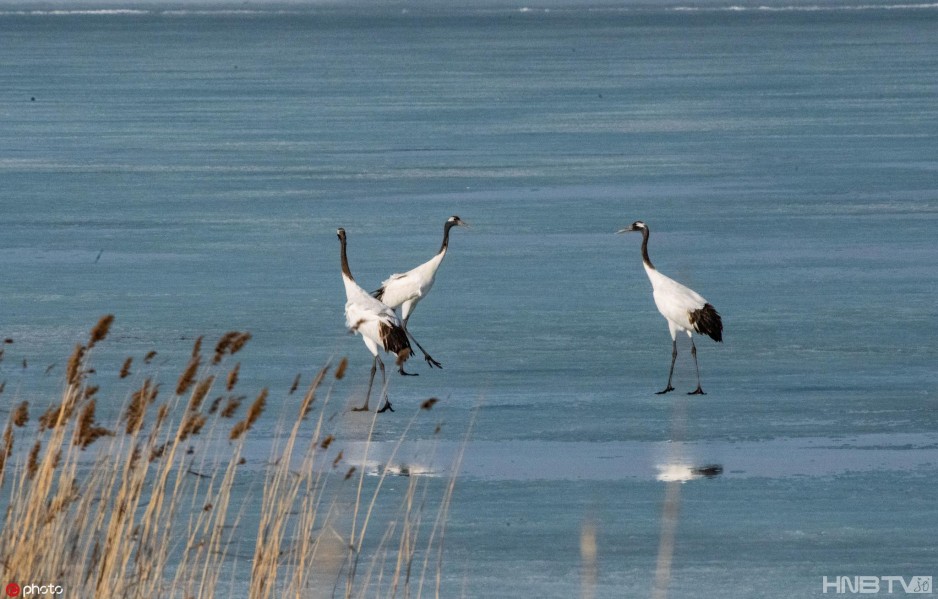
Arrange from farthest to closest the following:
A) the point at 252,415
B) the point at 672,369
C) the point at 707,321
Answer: the point at 707,321 → the point at 672,369 → the point at 252,415

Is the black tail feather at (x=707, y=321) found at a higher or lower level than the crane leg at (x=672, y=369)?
higher

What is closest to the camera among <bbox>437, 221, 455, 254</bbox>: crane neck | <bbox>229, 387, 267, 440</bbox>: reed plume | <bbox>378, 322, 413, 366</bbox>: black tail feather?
<bbox>229, 387, 267, 440</bbox>: reed plume

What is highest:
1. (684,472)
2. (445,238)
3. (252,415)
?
(252,415)

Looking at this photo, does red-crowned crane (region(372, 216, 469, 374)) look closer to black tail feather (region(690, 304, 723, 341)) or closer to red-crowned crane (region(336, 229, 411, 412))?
red-crowned crane (region(336, 229, 411, 412))

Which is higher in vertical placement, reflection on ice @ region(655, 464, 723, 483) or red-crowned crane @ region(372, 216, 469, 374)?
red-crowned crane @ region(372, 216, 469, 374)

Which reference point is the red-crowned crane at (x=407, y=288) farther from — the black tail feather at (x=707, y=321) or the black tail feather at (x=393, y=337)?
the black tail feather at (x=707, y=321)

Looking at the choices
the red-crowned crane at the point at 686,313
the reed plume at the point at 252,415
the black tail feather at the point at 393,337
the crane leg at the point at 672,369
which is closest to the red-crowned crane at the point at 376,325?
the black tail feather at the point at 393,337

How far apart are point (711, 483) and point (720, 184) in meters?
12.4

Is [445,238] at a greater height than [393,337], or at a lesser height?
greater

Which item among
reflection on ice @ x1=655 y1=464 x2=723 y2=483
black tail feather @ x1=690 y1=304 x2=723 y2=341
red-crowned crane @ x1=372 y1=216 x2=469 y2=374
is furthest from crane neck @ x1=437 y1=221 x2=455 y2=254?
reflection on ice @ x1=655 y1=464 x2=723 y2=483

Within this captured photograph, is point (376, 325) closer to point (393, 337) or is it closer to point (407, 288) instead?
point (393, 337)

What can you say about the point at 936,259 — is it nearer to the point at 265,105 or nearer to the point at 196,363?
the point at 196,363

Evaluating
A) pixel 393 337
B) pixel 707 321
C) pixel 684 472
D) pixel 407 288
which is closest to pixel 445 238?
pixel 407 288

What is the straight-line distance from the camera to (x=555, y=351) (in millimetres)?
10844
